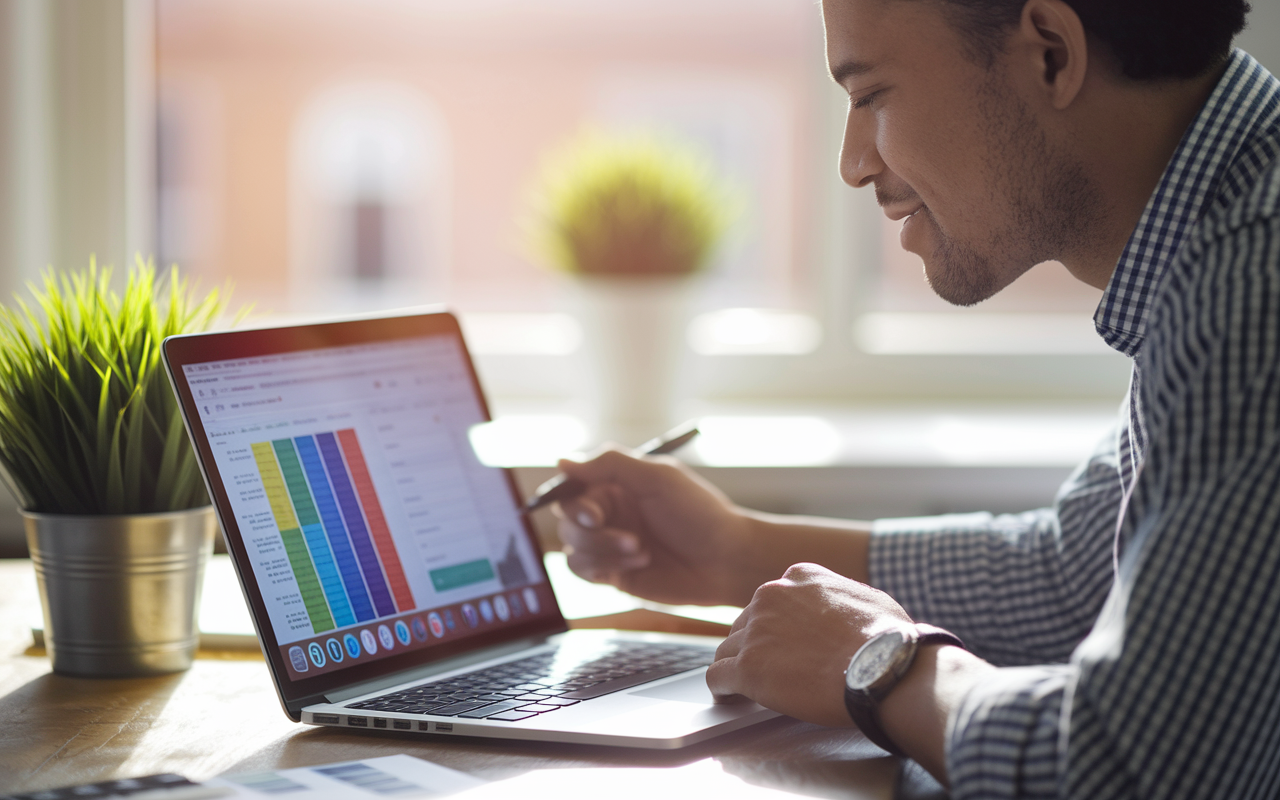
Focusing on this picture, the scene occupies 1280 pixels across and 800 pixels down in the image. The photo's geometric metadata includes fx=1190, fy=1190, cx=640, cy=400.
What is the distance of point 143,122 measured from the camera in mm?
1915

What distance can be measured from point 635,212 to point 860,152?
769 millimetres

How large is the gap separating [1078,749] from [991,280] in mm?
467

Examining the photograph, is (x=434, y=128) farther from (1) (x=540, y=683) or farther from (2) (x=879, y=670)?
(2) (x=879, y=670)

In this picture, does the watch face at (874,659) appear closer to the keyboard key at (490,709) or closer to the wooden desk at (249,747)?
the wooden desk at (249,747)

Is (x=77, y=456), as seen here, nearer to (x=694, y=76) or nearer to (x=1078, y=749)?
(x=1078, y=749)

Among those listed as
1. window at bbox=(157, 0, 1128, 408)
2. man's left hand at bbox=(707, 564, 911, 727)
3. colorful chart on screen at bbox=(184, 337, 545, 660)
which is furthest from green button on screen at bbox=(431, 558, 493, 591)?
window at bbox=(157, 0, 1128, 408)

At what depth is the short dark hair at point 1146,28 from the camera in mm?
812

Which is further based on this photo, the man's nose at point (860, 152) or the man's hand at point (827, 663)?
the man's nose at point (860, 152)

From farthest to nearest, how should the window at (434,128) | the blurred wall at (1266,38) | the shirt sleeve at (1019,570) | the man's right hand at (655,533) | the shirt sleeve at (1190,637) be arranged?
the window at (434,128) → the blurred wall at (1266,38) → the man's right hand at (655,533) → the shirt sleeve at (1019,570) → the shirt sleeve at (1190,637)

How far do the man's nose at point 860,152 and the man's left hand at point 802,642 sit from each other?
348 millimetres

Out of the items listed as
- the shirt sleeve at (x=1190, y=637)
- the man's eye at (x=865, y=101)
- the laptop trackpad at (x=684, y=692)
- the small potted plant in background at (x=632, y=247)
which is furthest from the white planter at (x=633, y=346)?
the shirt sleeve at (x=1190, y=637)

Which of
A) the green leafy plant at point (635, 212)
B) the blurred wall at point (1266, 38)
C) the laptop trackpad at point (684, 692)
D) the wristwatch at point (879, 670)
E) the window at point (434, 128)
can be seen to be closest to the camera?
the wristwatch at point (879, 670)

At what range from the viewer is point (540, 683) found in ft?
2.76

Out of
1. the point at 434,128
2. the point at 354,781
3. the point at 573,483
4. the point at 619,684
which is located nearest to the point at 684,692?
the point at 619,684
